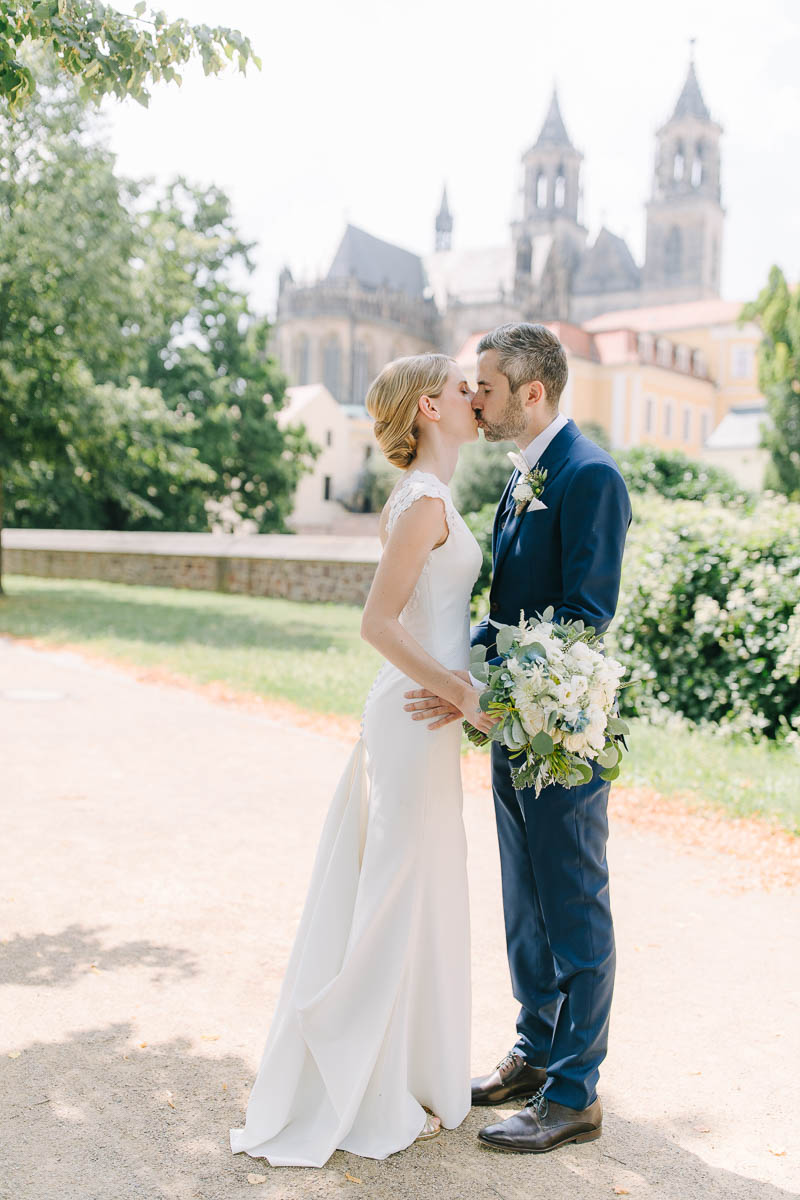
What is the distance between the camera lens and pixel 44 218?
59.7 feet

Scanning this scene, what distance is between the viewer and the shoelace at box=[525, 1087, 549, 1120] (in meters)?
3.05

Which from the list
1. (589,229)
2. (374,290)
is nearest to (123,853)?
(374,290)

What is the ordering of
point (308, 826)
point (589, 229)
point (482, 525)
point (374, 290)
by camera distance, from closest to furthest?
point (308, 826) → point (482, 525) → point (374, 290) → point (589, 229)

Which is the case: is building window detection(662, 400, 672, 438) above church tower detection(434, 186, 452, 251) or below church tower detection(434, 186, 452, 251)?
below

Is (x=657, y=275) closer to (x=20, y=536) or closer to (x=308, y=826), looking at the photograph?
(x=20, y=536)

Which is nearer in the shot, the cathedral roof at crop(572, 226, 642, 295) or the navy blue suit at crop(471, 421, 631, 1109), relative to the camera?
the navy blue suit at crop(471, 421, 631, 1109)

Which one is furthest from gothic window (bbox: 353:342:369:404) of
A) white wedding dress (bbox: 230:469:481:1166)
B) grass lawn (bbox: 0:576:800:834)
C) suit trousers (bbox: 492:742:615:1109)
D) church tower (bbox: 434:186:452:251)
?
suit trousers (bbox: 492:742:615:1109)

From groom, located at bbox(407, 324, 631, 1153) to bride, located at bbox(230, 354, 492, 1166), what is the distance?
124 millimetres

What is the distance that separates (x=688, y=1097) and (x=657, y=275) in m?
105

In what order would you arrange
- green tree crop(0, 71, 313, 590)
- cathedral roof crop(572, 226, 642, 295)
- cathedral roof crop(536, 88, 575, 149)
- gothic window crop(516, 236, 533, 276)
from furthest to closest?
cathedral roof crop(536, 88, 575, 149) → cathedral roof crop(572, 226, 642, 295) → gothic window crop(516, 236, 533, 276) → green tree crop(0, 71, 313, 590)

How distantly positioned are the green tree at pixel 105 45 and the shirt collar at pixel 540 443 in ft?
8.38

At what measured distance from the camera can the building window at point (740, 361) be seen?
73.1 m

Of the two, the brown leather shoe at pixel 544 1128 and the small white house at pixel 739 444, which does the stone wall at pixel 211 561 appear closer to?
the brown leather shoe at pixel 544 1128

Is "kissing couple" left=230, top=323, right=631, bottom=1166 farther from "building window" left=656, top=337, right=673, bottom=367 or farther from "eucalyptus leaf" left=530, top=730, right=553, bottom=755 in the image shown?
"building window" left=656, top=337, right=673, bottom=367
